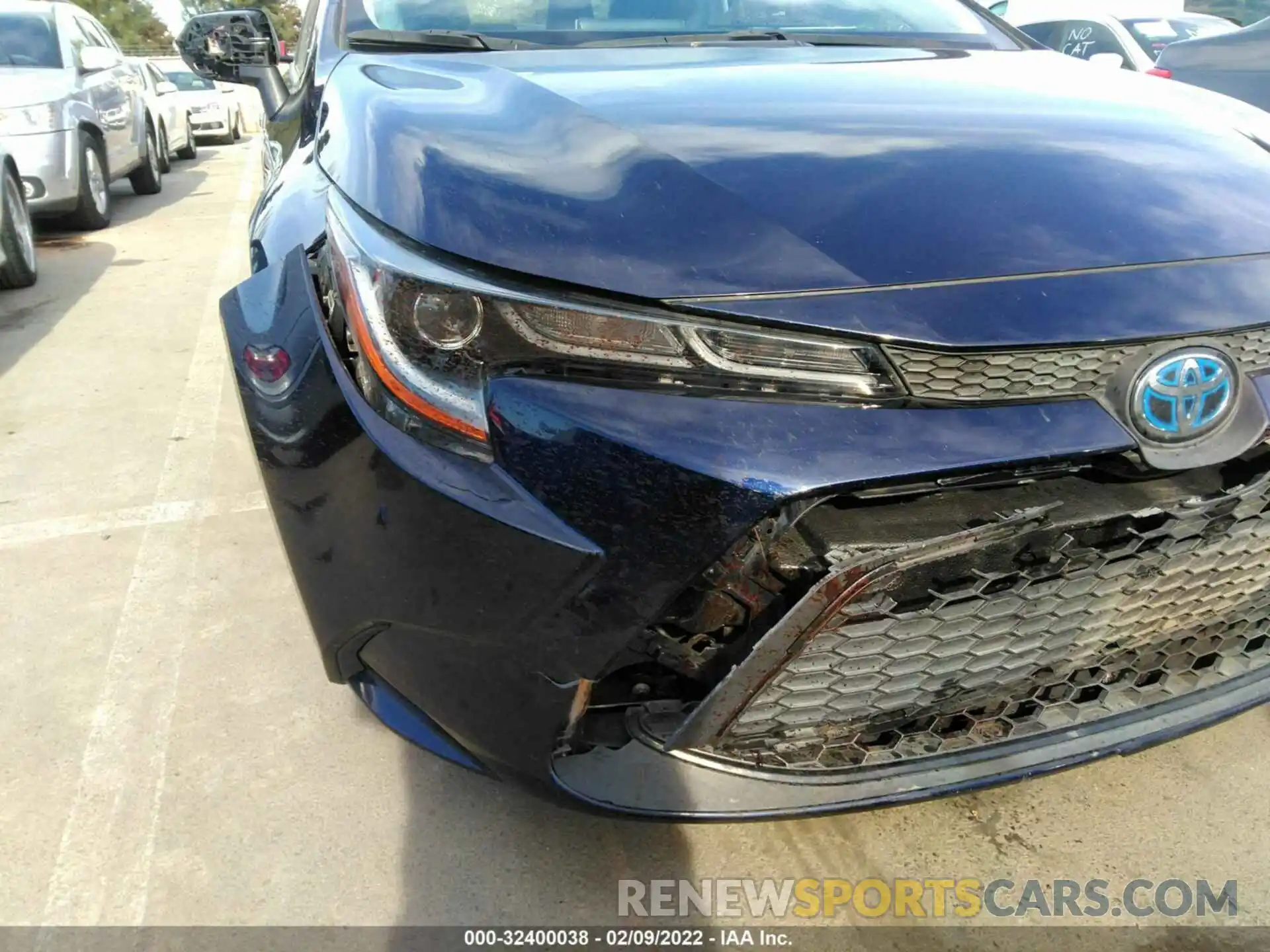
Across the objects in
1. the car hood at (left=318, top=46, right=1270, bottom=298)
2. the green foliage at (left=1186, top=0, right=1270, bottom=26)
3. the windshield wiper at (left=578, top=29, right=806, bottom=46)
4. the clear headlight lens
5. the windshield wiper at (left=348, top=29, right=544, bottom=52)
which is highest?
the green foliage at (left=1186, top=0, right=1270, bottom=26)

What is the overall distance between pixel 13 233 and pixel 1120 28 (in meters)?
7.50

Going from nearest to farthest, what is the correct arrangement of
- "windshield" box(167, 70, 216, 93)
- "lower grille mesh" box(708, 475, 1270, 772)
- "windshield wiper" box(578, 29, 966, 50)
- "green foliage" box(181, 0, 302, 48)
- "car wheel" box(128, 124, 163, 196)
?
"lower grille mesh" box(708, 475, 1270, 772), "windshield wiper" box(578, 29, 966, 50), "car wheel" box(128, 124, 163, 196), "windshield" box(167, 70, 216, 93), "green foliage" box(181, 0, 302, 48)

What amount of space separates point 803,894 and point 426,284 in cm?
113

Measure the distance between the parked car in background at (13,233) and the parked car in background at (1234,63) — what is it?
5.88m

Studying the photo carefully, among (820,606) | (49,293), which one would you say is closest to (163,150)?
(49,293)

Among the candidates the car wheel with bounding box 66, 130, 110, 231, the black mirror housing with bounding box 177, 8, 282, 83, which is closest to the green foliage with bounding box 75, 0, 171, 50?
the car wheel with bounding box 66, 130, 110, 231

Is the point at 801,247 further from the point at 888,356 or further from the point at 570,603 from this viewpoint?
the point at 570,603

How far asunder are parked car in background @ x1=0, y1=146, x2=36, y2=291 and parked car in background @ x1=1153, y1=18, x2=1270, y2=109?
588 cm

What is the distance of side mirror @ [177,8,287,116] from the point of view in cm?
290

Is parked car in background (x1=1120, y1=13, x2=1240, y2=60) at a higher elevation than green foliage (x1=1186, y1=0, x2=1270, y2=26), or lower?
lower

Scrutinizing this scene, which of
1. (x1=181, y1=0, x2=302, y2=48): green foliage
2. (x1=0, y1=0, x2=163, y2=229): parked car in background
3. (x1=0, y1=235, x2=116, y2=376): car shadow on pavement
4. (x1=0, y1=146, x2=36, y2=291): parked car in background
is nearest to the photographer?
(x1=0, y1=235, x2=116, y2=376): car shadow on pavement

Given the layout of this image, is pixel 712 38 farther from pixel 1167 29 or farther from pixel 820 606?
pixel 1167 29

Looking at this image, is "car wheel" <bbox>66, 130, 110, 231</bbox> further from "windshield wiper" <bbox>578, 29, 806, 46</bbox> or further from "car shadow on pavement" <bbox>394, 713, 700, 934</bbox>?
"car shadow on pavement" <bbox>394, 713, 700, 934</bbox>

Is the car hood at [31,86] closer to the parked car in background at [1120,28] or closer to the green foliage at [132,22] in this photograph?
the parked car in background at [1120,28]
